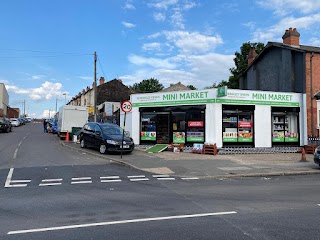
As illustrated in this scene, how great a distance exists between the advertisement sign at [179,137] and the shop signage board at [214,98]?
6.31ft

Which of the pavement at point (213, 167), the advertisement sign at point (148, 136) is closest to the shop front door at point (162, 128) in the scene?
the advertisement sign at point (148, 136)

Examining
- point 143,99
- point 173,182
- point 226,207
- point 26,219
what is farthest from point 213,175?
point 143,99

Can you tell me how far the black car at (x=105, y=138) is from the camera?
1683cm

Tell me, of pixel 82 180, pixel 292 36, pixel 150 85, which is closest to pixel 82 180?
pixel 82 180

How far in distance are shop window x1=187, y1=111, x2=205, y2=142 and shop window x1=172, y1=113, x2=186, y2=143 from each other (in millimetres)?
342

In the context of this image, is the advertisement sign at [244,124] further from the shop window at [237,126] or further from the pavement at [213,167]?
the pavement at [213,167]

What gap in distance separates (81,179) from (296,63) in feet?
60.6

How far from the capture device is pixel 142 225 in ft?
17.9

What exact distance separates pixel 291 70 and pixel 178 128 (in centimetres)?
1000

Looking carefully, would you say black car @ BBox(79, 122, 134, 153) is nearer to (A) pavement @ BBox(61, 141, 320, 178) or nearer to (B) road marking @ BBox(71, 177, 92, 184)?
(A) pavement @ BBox(61, 141, 320, 178)

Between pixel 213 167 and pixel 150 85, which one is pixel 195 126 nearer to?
pixel 213 167

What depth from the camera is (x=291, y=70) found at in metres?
22.7

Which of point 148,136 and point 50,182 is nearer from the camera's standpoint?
point 50,182

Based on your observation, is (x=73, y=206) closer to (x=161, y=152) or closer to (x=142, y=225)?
(x=142, y=225)
